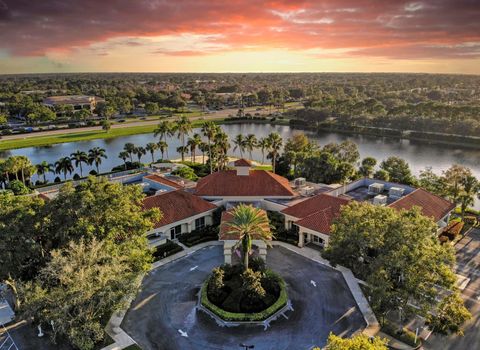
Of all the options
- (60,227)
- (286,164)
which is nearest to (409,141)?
(286,164)

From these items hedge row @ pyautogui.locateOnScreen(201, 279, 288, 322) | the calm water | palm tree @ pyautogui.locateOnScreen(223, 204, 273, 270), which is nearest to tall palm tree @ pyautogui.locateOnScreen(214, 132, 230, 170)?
the calm water

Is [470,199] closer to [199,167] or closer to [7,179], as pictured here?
[199,167]

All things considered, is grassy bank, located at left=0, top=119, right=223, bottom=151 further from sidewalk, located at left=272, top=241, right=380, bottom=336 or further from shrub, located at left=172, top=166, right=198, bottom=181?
sidewalk, located at left=272, top=241, right=380, bottom=336

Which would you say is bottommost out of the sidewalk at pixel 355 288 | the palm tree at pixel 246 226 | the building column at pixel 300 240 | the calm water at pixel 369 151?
the calm water at pixel 369 151

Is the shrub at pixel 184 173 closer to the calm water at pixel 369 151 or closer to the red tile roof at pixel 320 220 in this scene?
the calm water at pixel 369 151

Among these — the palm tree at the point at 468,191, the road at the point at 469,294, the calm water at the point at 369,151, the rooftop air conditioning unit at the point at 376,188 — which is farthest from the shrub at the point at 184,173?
the road at the point at 469,294

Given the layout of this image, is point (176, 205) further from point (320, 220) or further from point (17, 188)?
point (17, 188)
